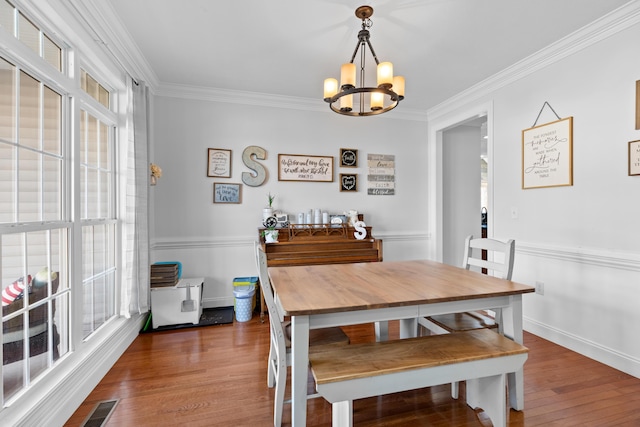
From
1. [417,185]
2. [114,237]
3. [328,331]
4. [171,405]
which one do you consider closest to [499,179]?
[417,185]

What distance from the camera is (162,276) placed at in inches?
115

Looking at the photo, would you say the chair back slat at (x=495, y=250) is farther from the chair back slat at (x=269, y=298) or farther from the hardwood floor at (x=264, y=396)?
the chair back slat at (x=269, y=298)

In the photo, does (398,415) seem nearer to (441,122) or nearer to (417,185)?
(417,185)

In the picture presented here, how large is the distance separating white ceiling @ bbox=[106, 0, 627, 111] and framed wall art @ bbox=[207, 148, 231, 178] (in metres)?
0.76

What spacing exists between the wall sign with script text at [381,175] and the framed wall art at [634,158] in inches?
90.8

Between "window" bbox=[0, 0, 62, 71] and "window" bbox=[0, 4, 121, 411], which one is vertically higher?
"window" bbox=[0, 0, 62, 71]

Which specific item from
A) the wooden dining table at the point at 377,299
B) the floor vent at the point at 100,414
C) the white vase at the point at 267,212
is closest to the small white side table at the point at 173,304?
the white vase at the point at 267,212

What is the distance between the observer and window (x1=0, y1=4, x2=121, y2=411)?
4.58ft

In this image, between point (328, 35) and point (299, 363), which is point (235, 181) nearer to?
point (328, 35)

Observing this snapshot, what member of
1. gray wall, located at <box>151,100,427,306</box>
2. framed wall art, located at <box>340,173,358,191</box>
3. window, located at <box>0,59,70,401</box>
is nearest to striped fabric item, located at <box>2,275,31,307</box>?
window, located at <box>0,59,70,401</box>

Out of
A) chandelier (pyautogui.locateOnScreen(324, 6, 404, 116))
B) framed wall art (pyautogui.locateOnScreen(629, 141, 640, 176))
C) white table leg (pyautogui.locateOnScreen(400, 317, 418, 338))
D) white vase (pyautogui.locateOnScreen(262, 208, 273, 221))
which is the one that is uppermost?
chandelier (pyautogui.locateOnScreen(324, 6, 404, 116))

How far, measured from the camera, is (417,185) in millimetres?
4145

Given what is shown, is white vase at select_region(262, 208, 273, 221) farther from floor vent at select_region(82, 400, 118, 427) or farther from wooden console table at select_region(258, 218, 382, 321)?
floor vent at select_region(82, 400, 118, 427)

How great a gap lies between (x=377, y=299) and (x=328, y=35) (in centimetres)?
207
